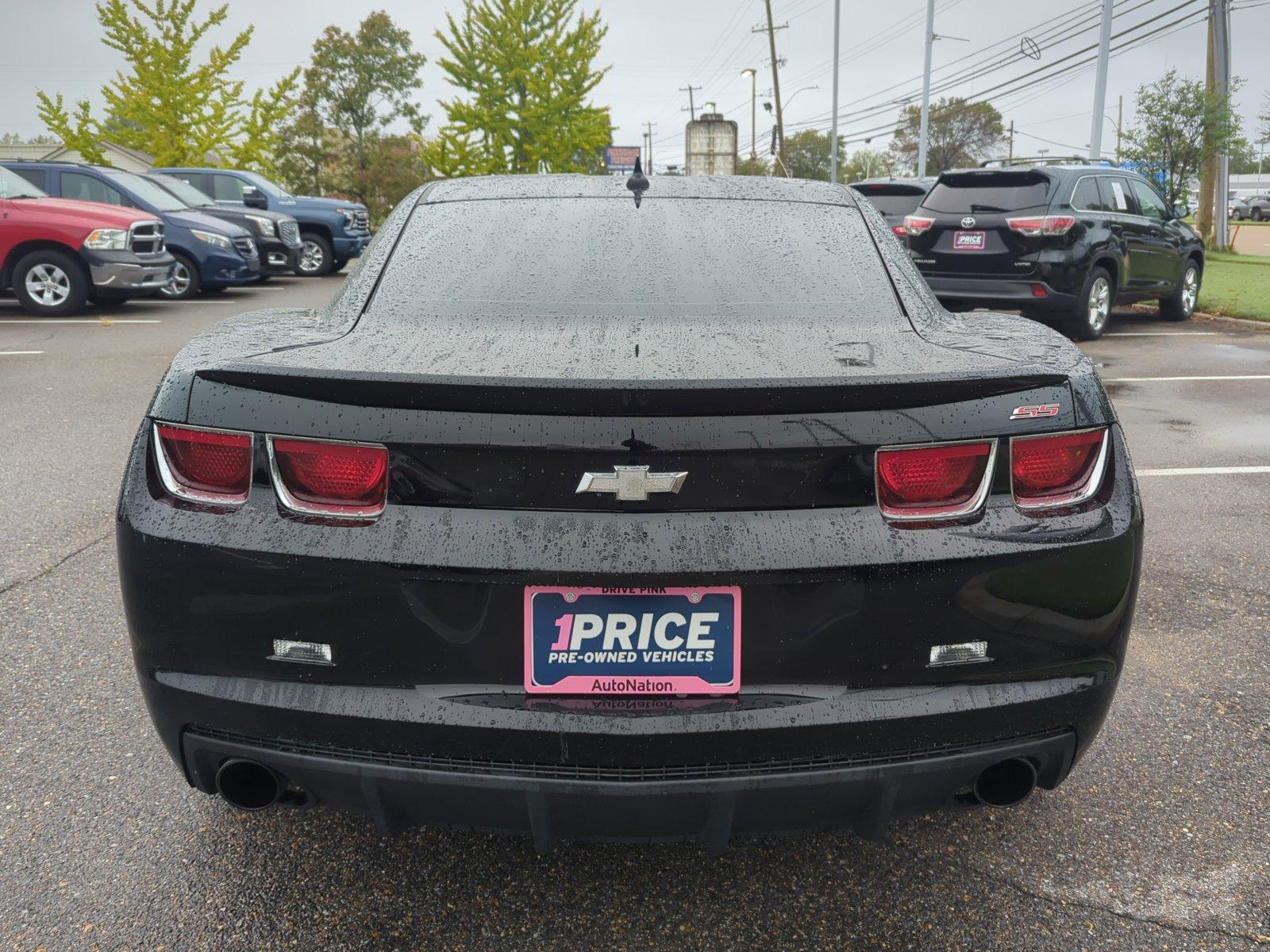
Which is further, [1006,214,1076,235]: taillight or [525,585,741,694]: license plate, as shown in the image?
[1006,214,1076,235]: taillight

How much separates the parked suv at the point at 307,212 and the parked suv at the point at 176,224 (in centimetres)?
325

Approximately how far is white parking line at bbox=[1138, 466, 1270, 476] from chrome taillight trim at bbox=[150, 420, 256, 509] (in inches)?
210

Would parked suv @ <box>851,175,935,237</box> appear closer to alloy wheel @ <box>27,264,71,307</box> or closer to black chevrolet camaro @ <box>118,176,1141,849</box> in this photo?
alloy wheel @ <box>27,264,71,307</box>

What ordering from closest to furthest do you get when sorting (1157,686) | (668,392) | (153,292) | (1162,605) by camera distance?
(668,392) < (1157,686) < (1162,605) < (153,292)

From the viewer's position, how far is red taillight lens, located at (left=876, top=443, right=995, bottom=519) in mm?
1940

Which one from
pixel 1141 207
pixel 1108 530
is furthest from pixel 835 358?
pixel 1141 207

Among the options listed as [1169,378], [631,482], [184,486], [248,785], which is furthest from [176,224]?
[631,482]

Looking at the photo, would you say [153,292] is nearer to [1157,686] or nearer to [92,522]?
[92,522]

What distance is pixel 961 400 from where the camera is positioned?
1.97 metres

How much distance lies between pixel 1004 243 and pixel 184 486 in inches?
407

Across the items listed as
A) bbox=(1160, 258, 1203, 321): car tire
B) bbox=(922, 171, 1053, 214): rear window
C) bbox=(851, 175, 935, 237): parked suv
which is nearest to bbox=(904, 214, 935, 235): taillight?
bbox=(922, 171, 1053, 214): rear window

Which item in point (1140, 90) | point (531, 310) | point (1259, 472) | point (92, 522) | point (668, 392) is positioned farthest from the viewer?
point (1140, 90)

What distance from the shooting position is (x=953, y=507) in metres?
1.98

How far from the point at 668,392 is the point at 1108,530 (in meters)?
0.93
